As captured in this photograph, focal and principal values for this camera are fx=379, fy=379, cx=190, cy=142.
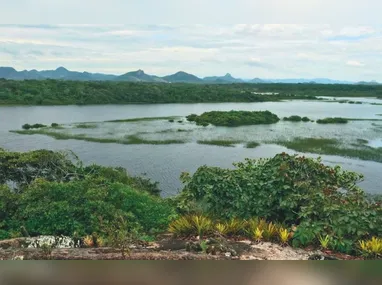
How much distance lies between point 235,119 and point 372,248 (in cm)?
3016

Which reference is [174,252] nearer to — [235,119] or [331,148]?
[331,148]

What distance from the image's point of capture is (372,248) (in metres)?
4.37

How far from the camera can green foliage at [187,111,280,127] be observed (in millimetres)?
33938

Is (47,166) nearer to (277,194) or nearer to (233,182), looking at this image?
(233,182)

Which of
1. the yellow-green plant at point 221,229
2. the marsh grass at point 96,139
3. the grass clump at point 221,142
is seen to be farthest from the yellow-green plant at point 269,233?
the marsh grass at point 96,139

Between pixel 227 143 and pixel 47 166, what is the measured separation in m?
Result: 15.0

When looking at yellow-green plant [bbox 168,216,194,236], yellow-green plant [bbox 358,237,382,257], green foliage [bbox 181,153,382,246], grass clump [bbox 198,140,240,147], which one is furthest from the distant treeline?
yellow-green plant [bbox 358,237,382,257]

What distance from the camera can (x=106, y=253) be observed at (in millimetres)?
3984

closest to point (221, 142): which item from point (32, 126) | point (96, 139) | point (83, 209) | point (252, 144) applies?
point (252, 144)

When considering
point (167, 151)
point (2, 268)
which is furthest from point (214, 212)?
point (167, 151)

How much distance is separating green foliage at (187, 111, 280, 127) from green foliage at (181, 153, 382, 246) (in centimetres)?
2589

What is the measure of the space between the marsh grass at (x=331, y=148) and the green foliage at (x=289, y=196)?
48.1 feet

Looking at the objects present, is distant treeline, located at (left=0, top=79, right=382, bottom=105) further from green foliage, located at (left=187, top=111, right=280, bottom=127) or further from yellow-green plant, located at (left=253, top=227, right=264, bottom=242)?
yellow-green plant, located at (left=253, top=227, right=264, bottom=242)

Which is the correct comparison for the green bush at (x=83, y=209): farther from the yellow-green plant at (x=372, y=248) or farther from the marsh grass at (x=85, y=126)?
Answer: the marsh grass at (x=85, y=126)
